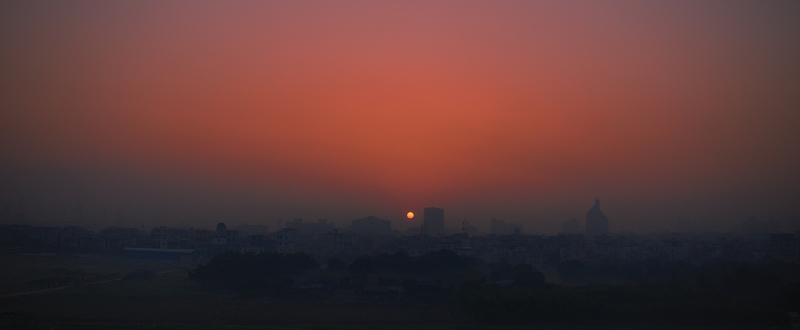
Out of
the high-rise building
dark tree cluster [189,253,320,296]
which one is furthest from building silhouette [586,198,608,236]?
dark tree cluster [189,253,320,296]

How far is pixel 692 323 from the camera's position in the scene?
44.1 ft

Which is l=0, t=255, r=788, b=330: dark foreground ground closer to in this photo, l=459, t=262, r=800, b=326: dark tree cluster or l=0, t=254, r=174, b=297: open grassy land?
l=0, t=254, r=174, b=297: open grassy land

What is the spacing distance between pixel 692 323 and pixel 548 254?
18496 mm

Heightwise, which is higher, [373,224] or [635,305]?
[373,224]

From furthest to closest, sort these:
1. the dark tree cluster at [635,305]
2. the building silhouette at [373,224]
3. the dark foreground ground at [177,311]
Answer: the building silhouette at [373,224]
the dark tree cluster at [635,305]
the dark foreground ground at [177,311]

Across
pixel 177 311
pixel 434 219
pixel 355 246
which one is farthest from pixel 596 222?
pixel 177 311

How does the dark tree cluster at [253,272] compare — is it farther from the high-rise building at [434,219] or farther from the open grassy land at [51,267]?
the high-rise building at [434,219]

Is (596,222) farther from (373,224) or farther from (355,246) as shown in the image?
(355,246)

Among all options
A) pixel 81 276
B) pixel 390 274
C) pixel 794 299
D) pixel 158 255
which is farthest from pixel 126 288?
pixel 794 299

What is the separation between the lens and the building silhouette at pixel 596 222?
189 feet

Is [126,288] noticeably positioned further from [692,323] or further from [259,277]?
[692,323]

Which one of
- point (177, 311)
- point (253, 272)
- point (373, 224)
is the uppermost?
point (373, 224)

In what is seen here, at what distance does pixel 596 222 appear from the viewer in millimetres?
57688

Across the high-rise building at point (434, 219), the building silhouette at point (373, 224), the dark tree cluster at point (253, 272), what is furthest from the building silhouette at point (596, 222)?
the dark tree cluster at point (253, 272)
